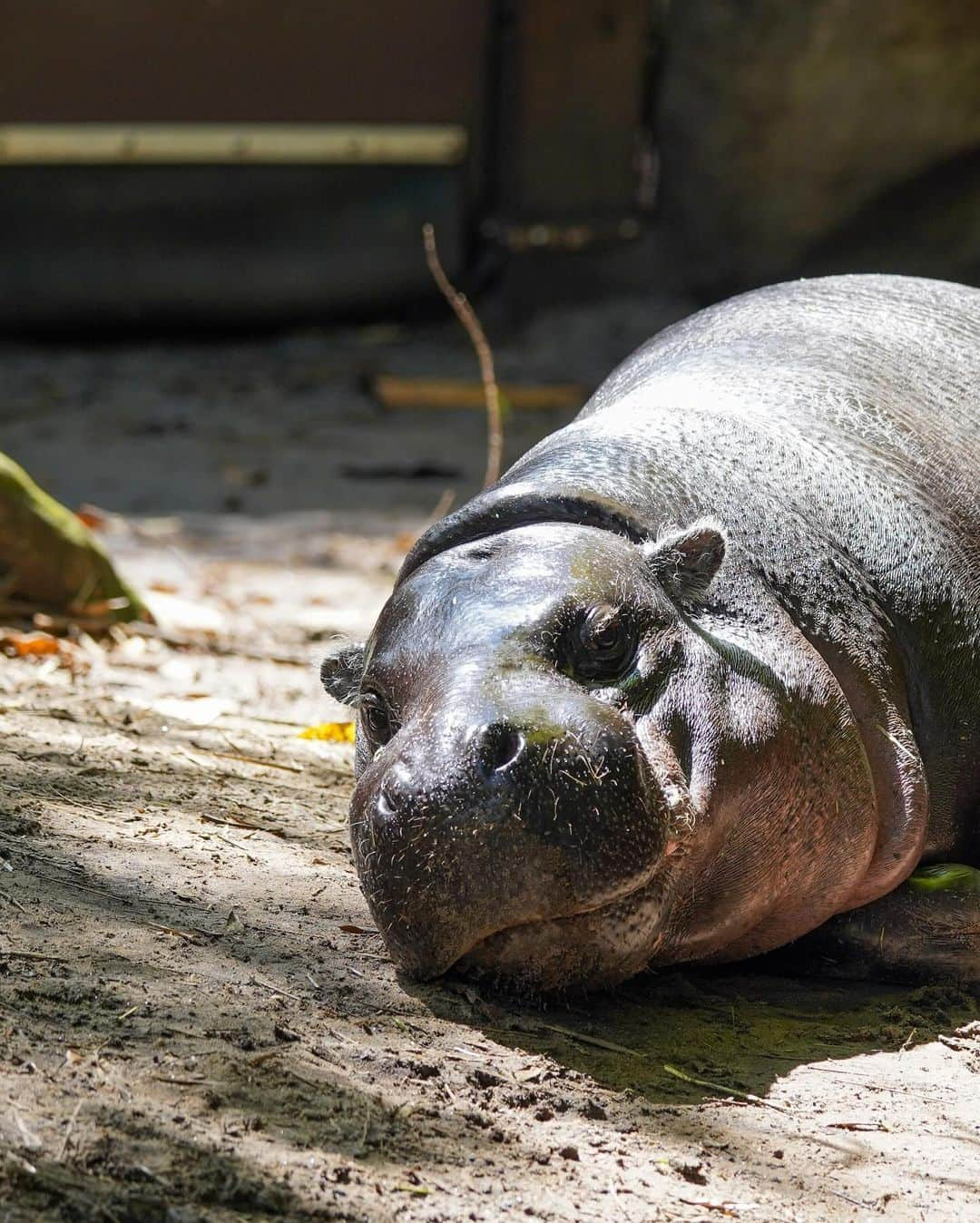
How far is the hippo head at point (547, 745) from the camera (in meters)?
2.83

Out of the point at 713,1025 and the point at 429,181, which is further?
the point at 429,181

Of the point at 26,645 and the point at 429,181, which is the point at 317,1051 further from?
the point at 429,181

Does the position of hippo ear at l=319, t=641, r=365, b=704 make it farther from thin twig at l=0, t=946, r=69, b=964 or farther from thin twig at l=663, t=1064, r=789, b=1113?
thin twig at l=663, t=1064, r=789, b=1113

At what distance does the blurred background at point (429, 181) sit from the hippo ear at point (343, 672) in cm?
627

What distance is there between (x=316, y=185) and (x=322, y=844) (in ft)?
26.0

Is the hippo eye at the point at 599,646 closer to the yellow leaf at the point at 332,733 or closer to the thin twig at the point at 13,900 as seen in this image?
the thin twig at the point at 13,900

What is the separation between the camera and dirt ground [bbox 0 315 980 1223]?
240cm

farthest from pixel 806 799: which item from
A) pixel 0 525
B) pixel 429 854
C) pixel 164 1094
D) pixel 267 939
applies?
pixel 0 525

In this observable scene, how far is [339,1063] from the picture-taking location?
8.98ft

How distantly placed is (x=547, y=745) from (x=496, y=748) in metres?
0.08

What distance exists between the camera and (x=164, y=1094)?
2494 mm

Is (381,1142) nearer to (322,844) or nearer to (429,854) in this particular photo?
(429,854)

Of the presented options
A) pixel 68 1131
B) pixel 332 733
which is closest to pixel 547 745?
pixel 68 1131

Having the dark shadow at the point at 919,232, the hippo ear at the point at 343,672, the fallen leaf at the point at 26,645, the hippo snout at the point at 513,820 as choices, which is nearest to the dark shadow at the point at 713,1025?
the hippo snout at the point at 513,820
